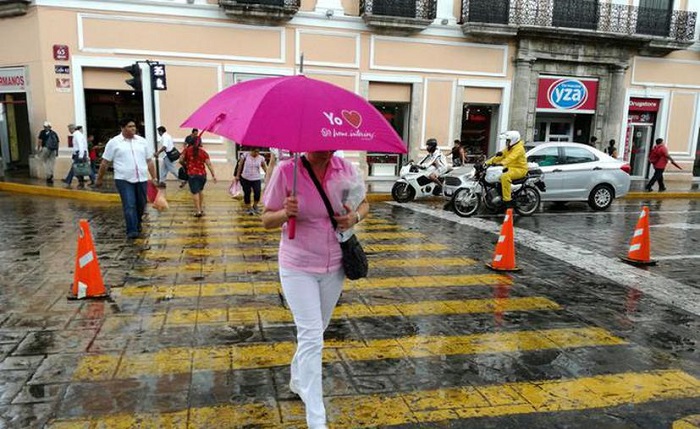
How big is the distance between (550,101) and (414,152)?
5.92m

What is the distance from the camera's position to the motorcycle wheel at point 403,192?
560 inches

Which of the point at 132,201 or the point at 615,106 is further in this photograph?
the point at 615,106

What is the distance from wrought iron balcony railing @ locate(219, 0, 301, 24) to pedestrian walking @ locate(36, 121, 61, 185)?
622 centimetres

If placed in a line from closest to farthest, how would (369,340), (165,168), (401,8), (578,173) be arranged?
(369,340) < (578,173) < (165,168) < (401,8)

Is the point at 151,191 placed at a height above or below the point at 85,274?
above

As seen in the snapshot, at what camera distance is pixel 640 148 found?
2297 centimetres

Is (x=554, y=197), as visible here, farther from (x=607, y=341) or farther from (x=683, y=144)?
(x=683, y=144)

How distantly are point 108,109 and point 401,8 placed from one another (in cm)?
1015

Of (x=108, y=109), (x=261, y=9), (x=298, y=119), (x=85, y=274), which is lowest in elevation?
(x=85, y=274)

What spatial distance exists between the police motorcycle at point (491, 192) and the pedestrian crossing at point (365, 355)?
16.6 ft

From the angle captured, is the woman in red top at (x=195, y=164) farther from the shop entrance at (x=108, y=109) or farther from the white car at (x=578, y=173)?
the white car at (x=578, y=173)

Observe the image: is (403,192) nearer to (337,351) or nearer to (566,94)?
(337,351)

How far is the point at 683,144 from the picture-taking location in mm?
22953

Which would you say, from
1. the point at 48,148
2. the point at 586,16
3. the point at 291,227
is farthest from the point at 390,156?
the point at 291,227
